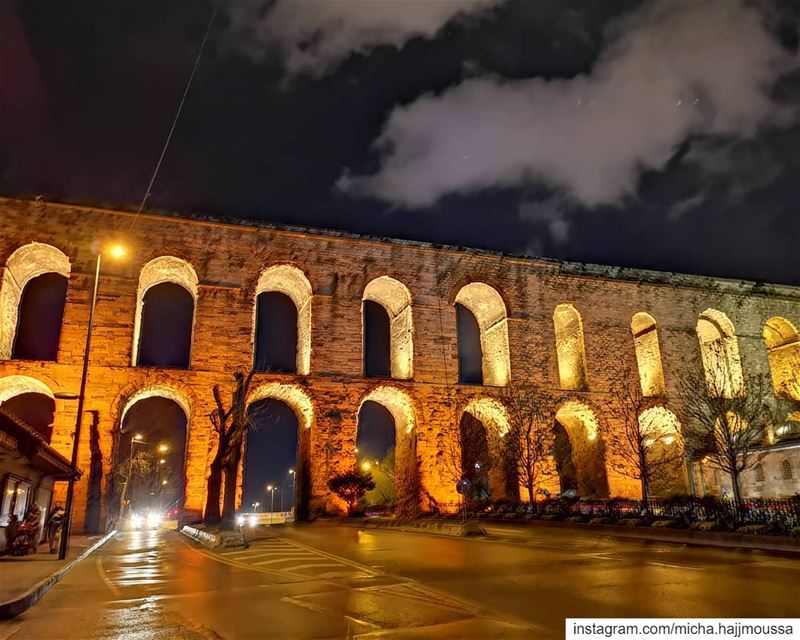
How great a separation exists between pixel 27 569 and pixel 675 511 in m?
16.9

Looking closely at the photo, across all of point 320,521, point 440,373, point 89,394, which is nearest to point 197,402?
point 89,394

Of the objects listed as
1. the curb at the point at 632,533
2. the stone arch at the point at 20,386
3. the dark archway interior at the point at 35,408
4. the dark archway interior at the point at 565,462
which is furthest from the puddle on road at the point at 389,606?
the dark archway interior at the point at 35,408

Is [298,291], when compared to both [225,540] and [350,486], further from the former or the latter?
[225,540]

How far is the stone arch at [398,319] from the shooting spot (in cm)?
2883

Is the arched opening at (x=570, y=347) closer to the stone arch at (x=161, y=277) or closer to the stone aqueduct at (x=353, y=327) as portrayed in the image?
the stone aqueduct at (x=353, y=327)

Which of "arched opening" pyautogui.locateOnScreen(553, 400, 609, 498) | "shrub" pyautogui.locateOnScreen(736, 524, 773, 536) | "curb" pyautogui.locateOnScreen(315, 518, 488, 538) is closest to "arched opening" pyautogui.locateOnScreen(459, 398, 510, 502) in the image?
"arched opening" pyautogui.locateOnScreen(553, 400, 609, 498)

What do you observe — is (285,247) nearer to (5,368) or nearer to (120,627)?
(5,368)

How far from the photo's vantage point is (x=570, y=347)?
32.9 meters

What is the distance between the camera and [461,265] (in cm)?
3048

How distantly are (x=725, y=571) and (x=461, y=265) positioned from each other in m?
22.5

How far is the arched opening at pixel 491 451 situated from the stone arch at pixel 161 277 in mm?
14456

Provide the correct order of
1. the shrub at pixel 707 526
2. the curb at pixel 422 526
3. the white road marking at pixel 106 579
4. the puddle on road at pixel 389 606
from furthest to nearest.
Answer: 1. the curb at pixel 422 526
2. the shrub at pixel 707 526
3. the white road marking at pixel 106 579
4. the puddle on road at pixel 389 606

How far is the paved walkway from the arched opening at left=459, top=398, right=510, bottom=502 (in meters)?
17.3

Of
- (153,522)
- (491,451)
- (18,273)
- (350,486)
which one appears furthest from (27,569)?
(153,522)
